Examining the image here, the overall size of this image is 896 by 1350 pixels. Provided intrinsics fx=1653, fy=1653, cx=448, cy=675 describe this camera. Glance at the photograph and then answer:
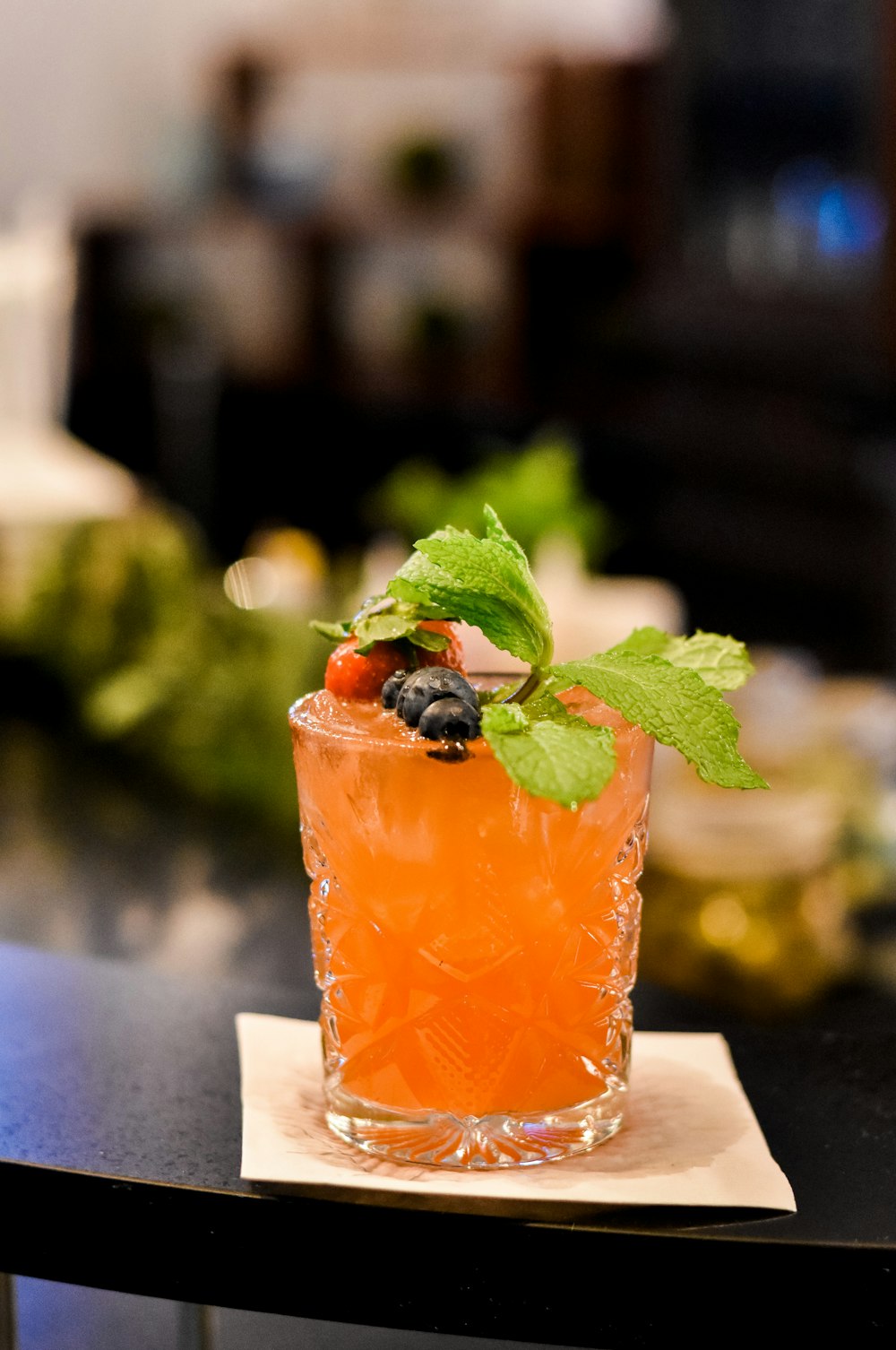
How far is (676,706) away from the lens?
2.55ft

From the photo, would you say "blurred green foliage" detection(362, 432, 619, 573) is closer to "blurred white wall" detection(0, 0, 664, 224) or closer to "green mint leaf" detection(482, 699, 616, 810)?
"green mint leaf" detection(482, 699, 616, 810)

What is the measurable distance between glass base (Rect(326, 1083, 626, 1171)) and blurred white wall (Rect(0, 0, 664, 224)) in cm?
737

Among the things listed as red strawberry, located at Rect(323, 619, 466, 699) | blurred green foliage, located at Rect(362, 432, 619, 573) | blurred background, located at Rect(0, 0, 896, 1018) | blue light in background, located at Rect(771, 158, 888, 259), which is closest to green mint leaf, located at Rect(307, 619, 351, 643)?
red strawberry, located at Rect(323, 619, 466, 699)

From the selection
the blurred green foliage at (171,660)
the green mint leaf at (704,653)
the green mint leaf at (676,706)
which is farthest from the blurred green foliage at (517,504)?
the green mint leaf at (676,706)

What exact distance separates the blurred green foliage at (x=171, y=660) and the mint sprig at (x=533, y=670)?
1026 millimetres

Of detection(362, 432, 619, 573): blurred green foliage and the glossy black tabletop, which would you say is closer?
the glossy black tabletop

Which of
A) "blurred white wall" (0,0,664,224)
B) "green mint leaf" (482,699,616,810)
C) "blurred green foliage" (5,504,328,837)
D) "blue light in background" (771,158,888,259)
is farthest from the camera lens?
"blurred white wall" (0,0,664,224)

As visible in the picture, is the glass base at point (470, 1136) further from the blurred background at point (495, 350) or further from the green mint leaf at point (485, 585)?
the blurred background at point (495, 350)

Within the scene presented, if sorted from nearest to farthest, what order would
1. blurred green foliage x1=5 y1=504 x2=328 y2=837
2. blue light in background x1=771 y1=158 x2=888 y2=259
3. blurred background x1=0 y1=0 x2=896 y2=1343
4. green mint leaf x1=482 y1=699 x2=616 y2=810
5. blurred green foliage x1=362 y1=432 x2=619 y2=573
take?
green mint leaf x1=482 y1=699 x2=616 y2=810 → blurred green foliage x1=5 y1=504 x2=328 y2=837 → blurred background x1=0 y1=0 x2=896 y2=1343 → blurred green foliage x1=362 y1=432 x2=619 y2=573 → blue light in background x1=771 y1=158 x2=888 y2=259

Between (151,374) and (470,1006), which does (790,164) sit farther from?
(470,1006)

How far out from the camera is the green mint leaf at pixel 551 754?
2.31ft

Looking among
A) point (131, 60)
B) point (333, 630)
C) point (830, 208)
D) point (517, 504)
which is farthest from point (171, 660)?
point (131, 60)

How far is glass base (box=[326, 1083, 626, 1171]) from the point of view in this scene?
0.80 m

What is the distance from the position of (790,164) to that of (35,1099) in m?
5.98
